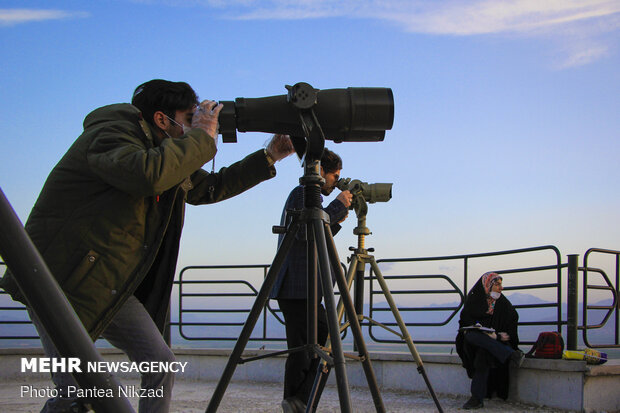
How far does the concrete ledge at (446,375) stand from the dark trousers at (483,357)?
0.22m

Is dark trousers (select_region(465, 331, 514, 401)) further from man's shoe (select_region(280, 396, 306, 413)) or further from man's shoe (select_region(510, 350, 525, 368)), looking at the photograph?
man's shoe (select_region(280, 396, 306, 413))

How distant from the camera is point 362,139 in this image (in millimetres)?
2346

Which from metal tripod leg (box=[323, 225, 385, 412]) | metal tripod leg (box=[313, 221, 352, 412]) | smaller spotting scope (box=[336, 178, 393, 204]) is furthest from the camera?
smaller spotting scope (box=[336, 178, 393, 204])

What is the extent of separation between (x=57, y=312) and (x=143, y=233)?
1427mm

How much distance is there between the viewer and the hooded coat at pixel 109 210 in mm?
1834

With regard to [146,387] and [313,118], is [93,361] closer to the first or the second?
[146,387]

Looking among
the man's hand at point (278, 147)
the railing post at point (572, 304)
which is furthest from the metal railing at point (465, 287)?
the man's hand at point (278, 147)

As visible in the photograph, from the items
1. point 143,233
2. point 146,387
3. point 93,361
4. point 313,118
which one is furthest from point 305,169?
point 93,361

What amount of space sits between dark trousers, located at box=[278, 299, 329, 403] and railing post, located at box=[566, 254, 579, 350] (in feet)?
8.52

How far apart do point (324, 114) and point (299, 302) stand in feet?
6.06

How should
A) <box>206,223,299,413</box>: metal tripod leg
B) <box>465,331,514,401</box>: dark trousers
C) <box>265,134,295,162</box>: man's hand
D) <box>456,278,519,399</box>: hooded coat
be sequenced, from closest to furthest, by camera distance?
<box>206,223,299,413</box>: metal tripod leg → <box>265,134,295,162</box>: man's hand → <box>465,331,514,401</box>: dark trousers → <box>456,278,519,399</box>: hooded coat

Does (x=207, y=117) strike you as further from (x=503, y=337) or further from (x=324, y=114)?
(x=503, y=337)

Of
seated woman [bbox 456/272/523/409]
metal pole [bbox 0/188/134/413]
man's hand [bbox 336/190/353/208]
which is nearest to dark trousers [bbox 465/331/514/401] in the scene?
seated woman [bbox 456/272/523/409]

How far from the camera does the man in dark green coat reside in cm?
183
